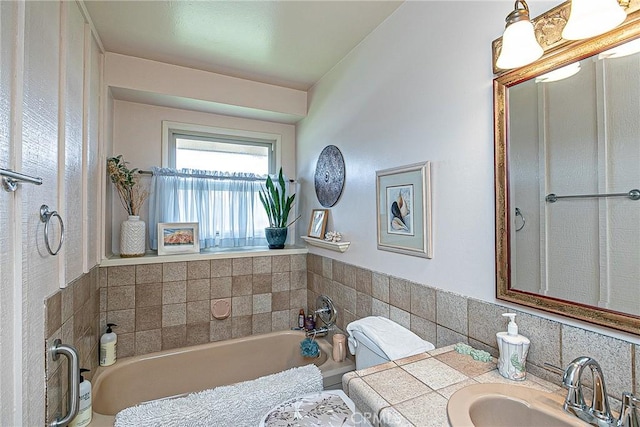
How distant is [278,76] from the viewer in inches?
92.2

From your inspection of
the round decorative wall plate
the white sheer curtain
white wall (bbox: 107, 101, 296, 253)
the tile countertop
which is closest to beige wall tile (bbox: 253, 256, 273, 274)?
the white sheer curtain

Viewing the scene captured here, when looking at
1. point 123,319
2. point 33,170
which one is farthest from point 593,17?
point 123,319

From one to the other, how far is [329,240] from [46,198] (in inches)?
58.8

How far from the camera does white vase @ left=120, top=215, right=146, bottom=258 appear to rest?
2.10 m

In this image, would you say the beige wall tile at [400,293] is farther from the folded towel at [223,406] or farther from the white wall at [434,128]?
the folded towel at [223,406]

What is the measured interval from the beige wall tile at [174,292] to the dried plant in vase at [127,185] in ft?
1.97

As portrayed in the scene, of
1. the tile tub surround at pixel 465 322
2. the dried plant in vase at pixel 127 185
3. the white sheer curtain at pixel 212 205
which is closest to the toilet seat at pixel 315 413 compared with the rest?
the tile tub surround at pixel 465 322

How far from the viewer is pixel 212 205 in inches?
100

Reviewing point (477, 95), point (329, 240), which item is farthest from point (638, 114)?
point (329, 240)

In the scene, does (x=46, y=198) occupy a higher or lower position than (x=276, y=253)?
higher

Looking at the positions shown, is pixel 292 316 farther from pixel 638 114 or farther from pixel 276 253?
pixel 638 114

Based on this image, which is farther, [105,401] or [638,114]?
[105,401]

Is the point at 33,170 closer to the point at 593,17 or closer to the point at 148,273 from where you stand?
the point at 148,273

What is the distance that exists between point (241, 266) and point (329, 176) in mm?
1016
